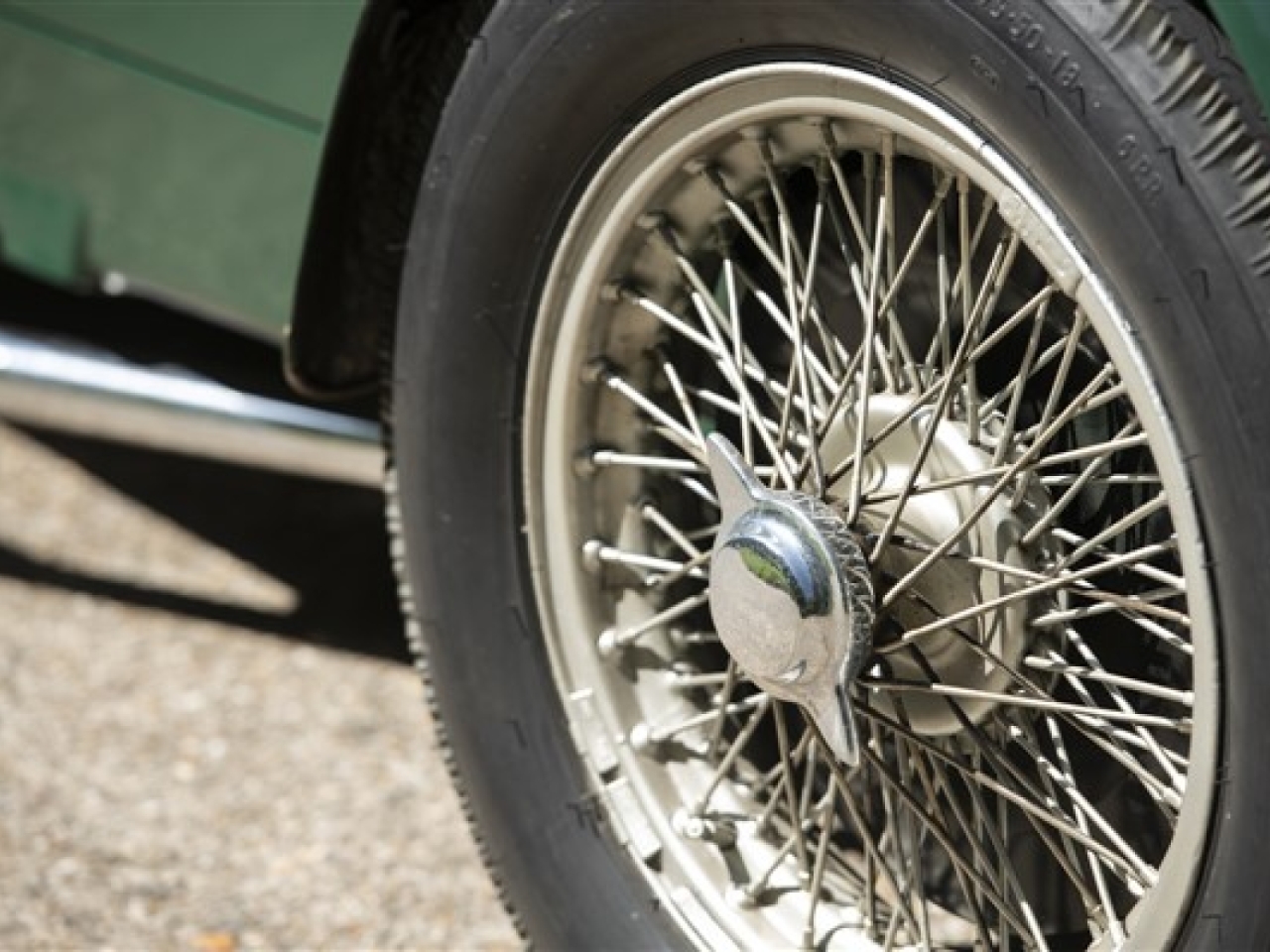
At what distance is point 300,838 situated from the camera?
314 centimetres

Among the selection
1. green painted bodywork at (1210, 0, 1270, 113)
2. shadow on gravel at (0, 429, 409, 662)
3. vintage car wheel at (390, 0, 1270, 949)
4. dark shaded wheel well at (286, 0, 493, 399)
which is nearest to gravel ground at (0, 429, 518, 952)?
shadow on gravel at (0, 429, 409, 662)

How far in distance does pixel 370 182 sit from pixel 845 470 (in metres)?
0.82

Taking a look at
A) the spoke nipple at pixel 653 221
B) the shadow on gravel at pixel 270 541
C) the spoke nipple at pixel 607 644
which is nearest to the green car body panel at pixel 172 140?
the spoke nipple at pixel 653 221

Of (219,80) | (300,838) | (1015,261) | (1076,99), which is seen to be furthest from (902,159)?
(300,838)

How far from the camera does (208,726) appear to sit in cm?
349

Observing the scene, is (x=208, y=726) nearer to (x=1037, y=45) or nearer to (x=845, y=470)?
(x=845, y=470)

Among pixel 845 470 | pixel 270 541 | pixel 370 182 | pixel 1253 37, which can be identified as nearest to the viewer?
pixel 1253 37

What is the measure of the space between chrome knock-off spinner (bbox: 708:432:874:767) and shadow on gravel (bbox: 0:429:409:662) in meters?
1.68

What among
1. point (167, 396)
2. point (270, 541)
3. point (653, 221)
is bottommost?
point (270, 541)

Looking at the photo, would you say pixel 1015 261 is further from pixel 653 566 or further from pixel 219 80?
pixel 219 80

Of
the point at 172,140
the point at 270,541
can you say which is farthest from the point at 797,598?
the point at 270,541

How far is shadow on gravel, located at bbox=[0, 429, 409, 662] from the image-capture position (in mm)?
3867

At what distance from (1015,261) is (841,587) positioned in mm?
362

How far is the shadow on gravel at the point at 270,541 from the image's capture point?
3.87 metres
